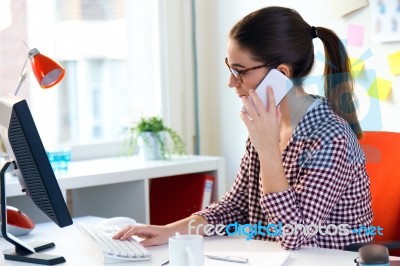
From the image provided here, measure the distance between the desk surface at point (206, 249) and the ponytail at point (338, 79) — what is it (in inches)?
17.3

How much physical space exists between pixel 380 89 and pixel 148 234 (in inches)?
53.6

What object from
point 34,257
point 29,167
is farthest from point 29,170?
point 34,257

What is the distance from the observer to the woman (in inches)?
72.0

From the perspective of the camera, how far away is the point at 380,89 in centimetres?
293

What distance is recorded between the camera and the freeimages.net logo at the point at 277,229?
5.93ft

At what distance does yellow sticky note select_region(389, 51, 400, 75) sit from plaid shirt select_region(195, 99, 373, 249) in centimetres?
94

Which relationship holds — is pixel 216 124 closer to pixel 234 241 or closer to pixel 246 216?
pixel 246 216

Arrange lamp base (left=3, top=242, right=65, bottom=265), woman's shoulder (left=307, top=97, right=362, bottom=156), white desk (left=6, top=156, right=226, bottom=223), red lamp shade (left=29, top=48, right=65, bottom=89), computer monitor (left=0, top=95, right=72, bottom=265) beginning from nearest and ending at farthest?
computer monitor (left=0, top=95, right=72, bottom=265), lamp base (left=3, top=242, right=65, bottom=265), woman's shoulder (left=307, top=97, right=362, bottom=156), red lamp shade (left=29, top=48, right=65, bottom=89), white desk (left=6, top=156, right=226, bottom=223)

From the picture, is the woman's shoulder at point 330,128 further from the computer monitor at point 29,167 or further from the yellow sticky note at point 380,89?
the yellow sticky note at point 380,89

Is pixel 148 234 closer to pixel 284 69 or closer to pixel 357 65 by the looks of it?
pixel 284 69

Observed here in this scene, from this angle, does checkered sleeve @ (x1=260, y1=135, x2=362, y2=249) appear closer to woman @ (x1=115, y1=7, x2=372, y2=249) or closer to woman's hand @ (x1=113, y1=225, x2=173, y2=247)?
woman @ (x1=115, y1=7, x2=372, y2=249)

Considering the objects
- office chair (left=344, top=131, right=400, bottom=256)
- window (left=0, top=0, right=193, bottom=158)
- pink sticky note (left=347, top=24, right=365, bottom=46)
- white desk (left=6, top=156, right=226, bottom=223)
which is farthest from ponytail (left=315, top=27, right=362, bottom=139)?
window (left=0, top=0, right=193, bottom=158)

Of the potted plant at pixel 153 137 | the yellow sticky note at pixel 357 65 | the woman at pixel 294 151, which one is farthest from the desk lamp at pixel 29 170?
the yellow sticky note at pixel 357 65

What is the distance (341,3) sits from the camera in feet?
10.1
